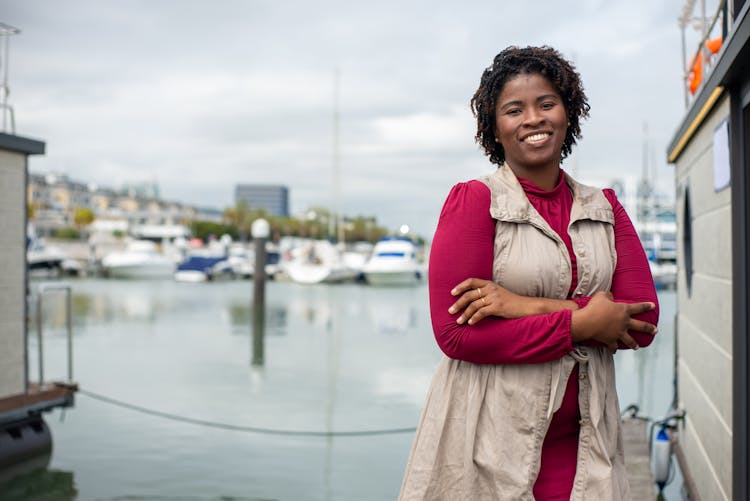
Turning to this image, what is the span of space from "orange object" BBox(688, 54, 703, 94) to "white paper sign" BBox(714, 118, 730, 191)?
3.93 feet

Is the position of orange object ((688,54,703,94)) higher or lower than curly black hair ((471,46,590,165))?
higher

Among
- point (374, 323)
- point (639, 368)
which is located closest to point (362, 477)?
point (639, 368)

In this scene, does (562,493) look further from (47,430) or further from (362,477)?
(47,430)

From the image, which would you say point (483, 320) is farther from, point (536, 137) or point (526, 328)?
point (536, 137)

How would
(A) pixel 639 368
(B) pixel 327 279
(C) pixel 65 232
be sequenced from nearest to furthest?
(A) pixel 639 368
(B) pixel 327 279
(C) pixel 65 232

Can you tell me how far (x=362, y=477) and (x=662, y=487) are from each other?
6.49ft

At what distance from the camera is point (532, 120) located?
1566 mm

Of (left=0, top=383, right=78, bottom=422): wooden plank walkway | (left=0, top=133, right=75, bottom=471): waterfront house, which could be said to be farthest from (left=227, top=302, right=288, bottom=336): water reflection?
(left=0, top=133, right=75, bottom=471): waterfront house

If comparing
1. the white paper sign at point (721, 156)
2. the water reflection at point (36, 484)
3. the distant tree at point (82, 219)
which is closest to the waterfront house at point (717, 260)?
the white paper sign at point (721, 156)

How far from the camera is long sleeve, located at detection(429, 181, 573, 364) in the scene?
1.47 metres

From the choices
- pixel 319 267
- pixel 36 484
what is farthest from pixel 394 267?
pixel 36 484

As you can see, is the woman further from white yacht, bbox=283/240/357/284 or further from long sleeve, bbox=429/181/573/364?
white yacht, bbox=283/240/357/284

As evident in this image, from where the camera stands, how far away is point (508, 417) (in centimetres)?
151

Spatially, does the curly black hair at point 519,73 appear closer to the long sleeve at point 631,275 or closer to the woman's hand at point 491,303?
the long sleeve at point 631,275
